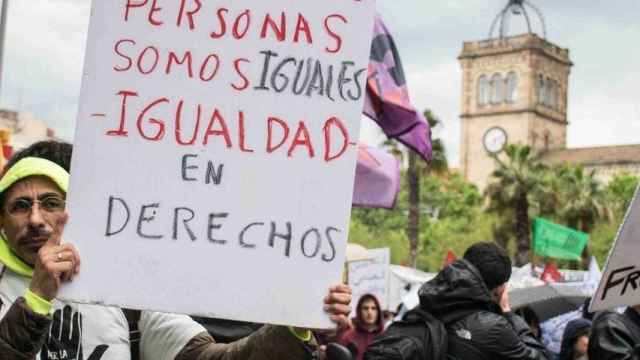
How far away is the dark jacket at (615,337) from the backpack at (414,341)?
573mm

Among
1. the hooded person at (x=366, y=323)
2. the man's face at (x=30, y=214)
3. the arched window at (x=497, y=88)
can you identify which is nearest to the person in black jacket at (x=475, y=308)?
the man's face at (x=30, y=214)

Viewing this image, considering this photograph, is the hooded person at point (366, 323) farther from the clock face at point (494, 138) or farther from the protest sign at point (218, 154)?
the clock face at point (494, 138)

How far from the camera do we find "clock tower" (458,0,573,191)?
113m

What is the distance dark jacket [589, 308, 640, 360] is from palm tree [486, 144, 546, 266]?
131ft

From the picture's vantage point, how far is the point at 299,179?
8.04 ft

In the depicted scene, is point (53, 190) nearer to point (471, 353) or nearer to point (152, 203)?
point (152, 203)

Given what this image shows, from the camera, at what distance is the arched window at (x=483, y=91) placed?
114750 millimetres

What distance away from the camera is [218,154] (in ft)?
8.13

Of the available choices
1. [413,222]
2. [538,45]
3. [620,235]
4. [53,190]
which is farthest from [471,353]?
[538,45]

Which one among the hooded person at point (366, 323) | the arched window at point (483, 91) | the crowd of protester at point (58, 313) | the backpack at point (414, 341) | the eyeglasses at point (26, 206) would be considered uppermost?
the arched window at point (483, 91)

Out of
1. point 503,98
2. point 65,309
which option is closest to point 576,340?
point 65,309

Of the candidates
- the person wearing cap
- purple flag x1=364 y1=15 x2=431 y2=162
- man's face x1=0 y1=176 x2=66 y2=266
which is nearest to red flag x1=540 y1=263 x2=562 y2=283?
purple flag x1=364 y1=15 x2=431 y2=162

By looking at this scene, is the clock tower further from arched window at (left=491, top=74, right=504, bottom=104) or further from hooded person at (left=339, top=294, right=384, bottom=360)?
hooded person at (left=339, top=294, right=384, bottom=360)

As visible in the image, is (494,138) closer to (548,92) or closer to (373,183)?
(548,92)
